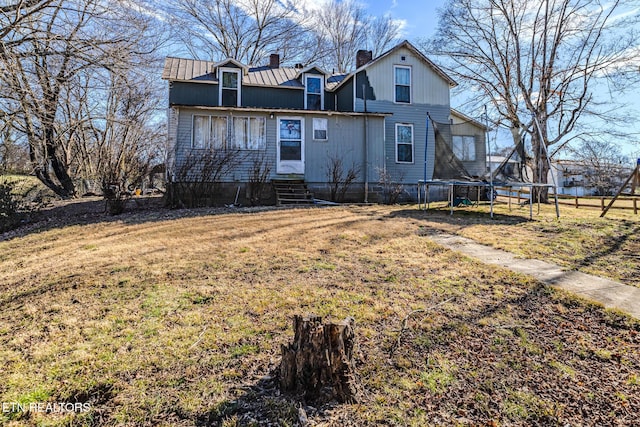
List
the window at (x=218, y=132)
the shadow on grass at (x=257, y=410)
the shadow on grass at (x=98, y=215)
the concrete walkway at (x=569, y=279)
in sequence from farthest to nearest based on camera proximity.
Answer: the window at (x=218, y=132)
the shadow on grass at (x=98, y=215)
the concrete walkway at (x=569, y=279)
the shadow on grass at (x=257, y=410)

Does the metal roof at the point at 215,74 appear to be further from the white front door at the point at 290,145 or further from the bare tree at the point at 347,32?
the bare tree at the point at 347,32

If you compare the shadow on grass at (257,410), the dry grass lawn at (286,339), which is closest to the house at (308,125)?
the dry grass lawn at (286,339)

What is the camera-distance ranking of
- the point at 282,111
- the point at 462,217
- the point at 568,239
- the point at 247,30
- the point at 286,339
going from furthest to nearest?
the point at 247,30 → the point at 282,111 → the point at 462,217 → the point at 568,239 → the point at 286,339

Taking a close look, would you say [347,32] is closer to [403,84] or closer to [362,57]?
[362,57]

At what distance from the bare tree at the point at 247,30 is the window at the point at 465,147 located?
53.8 feet

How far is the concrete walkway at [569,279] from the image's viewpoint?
3.30m

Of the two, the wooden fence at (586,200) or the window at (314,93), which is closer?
the wooden fence at (586,200)

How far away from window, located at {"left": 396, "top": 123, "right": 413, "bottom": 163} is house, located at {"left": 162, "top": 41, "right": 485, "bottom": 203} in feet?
0.14

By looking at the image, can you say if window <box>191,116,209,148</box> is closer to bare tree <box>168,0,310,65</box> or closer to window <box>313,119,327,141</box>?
→ window <box>313,119,327,141</box>

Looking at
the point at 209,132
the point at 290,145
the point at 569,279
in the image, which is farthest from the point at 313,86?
the point at 569,279

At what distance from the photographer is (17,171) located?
549 inches

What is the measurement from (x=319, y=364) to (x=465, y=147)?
12612 millimetres

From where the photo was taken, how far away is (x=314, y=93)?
15148 millimetres

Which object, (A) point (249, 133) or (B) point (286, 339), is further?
(A) point (249, 133)
